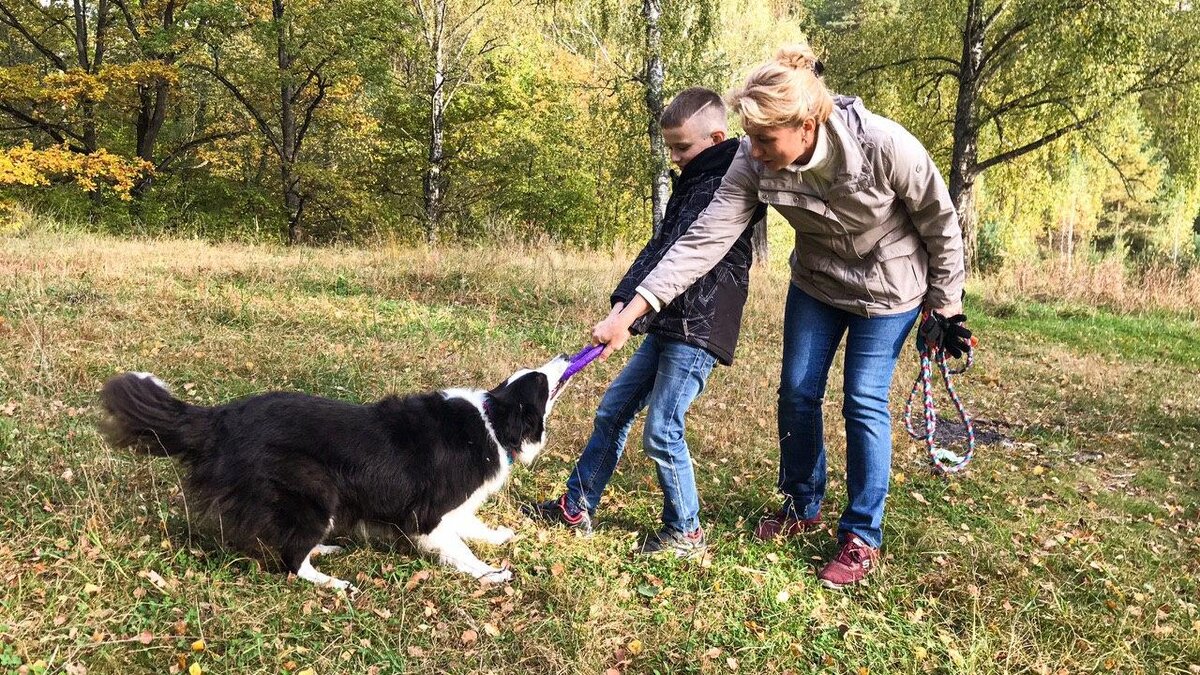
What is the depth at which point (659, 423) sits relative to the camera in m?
3.05

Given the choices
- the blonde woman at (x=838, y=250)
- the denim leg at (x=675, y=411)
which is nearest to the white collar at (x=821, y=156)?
the blonde woman at (x=838, y=250)

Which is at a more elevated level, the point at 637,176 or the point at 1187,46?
the point at 1187,46

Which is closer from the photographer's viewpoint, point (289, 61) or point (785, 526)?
point (785, 526)

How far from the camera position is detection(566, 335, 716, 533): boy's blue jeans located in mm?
3002

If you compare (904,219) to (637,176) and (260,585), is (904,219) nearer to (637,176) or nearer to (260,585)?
(260,585)

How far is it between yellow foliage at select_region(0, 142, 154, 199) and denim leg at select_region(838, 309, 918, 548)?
15722 mm

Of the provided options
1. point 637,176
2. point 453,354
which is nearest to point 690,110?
point 453,354

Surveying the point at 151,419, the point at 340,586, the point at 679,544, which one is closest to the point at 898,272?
the point at 679,544

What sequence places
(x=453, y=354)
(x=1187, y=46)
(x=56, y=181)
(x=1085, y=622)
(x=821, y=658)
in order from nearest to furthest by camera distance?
(x=821, y=658), (x=1085, y=622), (x=453, y=354), (x=1187, y=46), (x=56, y=181)

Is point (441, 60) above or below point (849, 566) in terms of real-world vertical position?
above

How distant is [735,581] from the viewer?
312 centimetres

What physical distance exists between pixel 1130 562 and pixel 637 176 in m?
10.4

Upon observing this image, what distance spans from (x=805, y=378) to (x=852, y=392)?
0.24 meters

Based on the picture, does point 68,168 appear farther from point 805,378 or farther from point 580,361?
point 805,378
